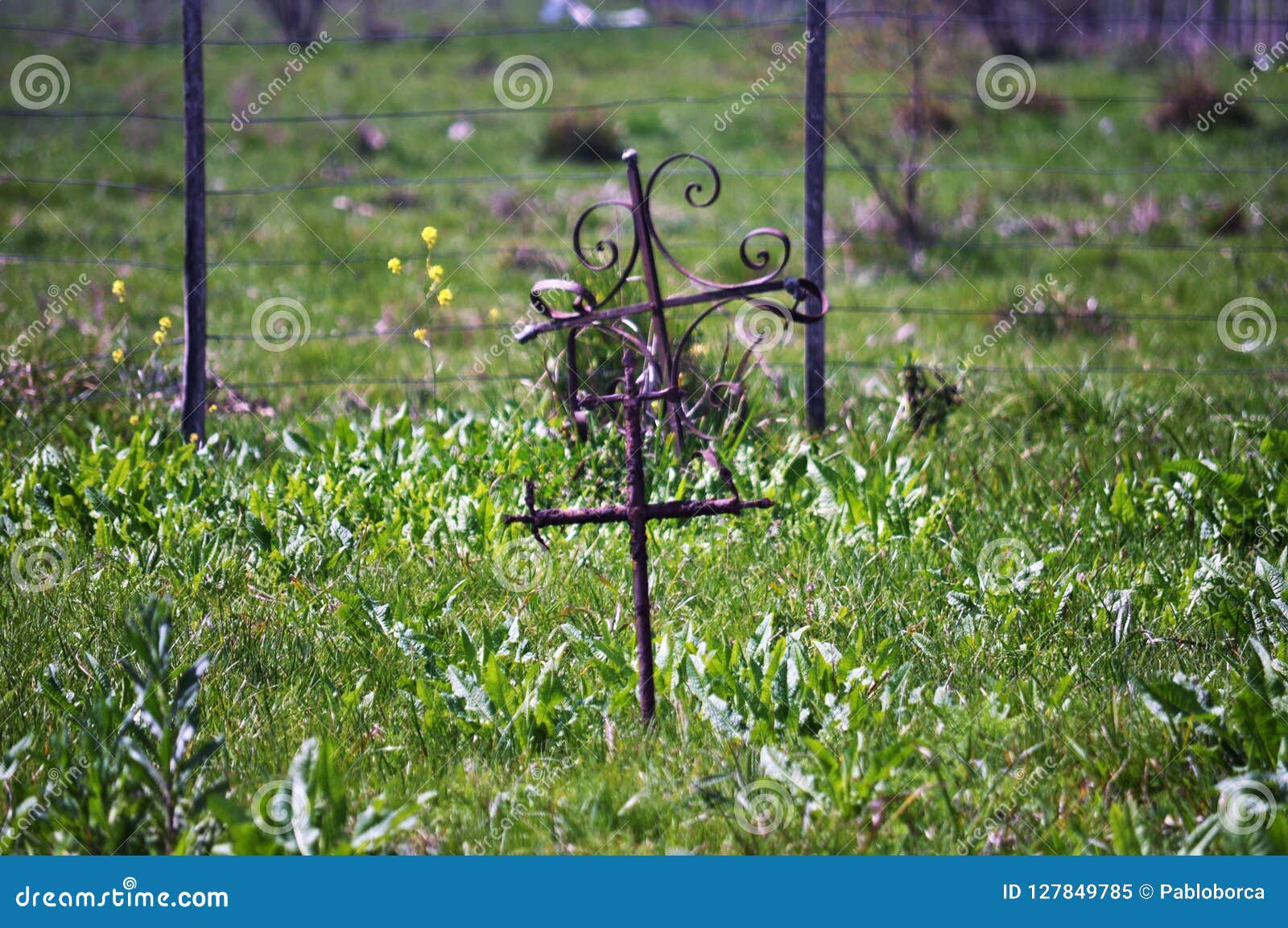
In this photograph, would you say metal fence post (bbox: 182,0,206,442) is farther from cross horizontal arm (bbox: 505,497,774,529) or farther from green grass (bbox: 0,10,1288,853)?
cross horizontal arm (bbox: 505,497,774,529)

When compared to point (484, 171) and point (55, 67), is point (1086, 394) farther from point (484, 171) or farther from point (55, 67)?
point (55, 67)

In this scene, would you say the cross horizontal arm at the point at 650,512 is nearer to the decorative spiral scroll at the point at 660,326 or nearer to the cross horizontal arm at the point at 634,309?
the decorative spiral scroll at the point at 660,326

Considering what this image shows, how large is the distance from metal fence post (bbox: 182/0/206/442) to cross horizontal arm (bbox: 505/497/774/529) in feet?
9.56

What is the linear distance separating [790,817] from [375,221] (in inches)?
339

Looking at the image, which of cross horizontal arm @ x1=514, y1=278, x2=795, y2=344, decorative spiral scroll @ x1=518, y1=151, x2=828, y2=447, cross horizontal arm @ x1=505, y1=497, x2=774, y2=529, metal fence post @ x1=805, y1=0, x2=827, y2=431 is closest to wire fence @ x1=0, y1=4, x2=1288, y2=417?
metal fence post @ x1=805, y1=0, x2=827, y2=431

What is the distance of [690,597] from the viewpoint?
3.19 meters

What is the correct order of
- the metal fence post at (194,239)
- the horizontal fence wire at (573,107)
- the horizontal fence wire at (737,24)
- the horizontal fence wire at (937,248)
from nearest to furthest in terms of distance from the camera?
1. the horizontal fence wire at (737,24)
2. the metal fence post at (194,239)
3. the horizontal fence wire at (573,107)
4. the horizontal fence wire at (937,248)

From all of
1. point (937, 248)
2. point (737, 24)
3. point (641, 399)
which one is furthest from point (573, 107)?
point (937, 248)

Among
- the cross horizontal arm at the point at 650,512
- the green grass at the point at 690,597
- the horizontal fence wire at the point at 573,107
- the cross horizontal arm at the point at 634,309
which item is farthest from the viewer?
the horizontal fence wire at the point at 573,107

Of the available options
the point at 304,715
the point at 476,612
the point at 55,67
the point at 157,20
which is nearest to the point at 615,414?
the point at 476,612

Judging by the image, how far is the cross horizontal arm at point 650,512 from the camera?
2.44 m

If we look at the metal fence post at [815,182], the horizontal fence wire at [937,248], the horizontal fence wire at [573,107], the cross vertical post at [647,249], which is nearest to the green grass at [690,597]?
the metal fence post at [815,182]

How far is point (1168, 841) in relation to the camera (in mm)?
2162

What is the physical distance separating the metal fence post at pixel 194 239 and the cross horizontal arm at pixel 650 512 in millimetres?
2913
